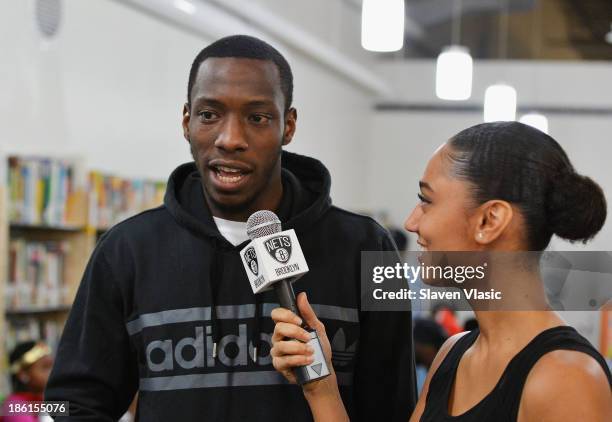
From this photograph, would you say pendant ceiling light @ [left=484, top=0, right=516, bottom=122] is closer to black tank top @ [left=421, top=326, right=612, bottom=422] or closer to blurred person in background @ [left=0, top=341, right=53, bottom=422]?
blurred person in background @ [left=0, top=341, right=53, bottom=422]

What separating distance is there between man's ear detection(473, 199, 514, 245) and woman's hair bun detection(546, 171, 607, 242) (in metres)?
0.07

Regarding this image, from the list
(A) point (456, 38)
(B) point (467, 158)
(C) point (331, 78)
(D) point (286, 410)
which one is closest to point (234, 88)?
(B) point (467, 158)

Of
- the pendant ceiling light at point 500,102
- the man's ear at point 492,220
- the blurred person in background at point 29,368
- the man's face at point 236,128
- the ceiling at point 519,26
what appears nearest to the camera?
the man's ear at point 492,220

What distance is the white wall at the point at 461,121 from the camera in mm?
11945

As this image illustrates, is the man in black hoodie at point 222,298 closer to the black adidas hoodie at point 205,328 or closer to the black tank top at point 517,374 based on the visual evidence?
the black adidas hoodie at point 205,328

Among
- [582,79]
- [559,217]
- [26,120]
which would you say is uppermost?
[582,79]

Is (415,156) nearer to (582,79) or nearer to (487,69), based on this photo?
(487,69)

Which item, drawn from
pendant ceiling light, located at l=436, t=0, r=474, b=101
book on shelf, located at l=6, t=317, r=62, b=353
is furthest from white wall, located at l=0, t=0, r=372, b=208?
pendant ceiling light, located at l=436, t=0, r=474, b=101

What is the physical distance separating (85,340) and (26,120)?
426 cm

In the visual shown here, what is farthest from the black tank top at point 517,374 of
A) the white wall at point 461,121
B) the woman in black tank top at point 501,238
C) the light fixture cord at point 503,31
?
the light fixture cord at point 503,31

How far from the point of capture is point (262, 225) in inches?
62.2

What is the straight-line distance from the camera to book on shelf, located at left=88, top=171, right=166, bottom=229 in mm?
5707

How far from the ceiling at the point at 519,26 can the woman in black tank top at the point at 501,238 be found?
34.7 feet

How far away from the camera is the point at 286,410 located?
169 centimetres
